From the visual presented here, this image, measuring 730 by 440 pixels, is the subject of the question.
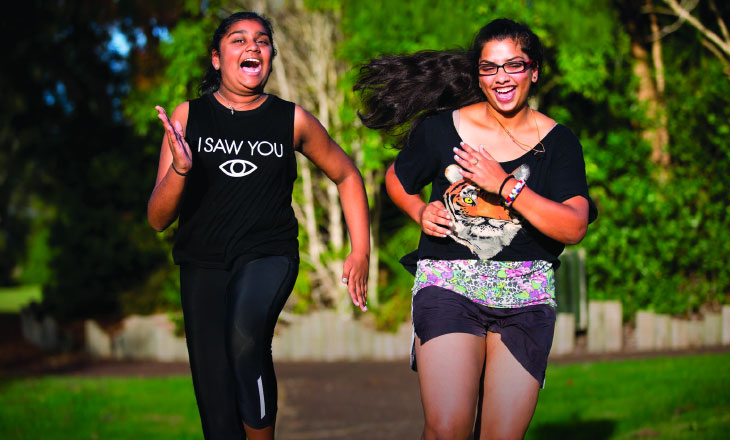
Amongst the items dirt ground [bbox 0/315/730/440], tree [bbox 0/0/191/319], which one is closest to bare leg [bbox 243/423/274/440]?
dirt ground [bbox 0/315/730/440]

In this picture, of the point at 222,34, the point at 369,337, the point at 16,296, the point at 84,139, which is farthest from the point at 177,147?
the point at 16,296

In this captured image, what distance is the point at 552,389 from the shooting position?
24.0 feet

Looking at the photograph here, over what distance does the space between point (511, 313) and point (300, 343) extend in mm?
6791

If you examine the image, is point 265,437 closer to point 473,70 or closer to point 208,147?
point 208,147

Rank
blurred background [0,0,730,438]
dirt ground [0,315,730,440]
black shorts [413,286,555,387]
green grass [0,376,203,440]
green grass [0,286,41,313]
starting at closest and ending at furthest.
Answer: black shorts [413,286,555,387] < green grass [0,376,203,440] < dirt ground [0,315,730,440] < blurred background [0,0,730,438] < green grass [0,286,41,313]

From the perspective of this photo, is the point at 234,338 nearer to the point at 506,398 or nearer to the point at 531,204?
the point at 506,398

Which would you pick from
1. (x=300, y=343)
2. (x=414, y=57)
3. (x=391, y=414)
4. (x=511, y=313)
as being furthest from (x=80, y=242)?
(x=511, y=313)

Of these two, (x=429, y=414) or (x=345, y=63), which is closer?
(x=429, y=414)

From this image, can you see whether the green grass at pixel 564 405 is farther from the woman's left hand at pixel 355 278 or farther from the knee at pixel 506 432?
the knee at pixel 506 432

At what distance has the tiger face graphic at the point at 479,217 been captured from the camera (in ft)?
11.3

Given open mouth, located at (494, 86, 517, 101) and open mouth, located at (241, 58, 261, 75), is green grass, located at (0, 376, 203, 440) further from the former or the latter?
open mouth, located at (494, 86, 517, 101)

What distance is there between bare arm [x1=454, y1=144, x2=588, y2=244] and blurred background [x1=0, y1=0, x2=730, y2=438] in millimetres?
4632

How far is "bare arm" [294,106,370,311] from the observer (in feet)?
12.7

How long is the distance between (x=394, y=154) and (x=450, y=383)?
663 cm
